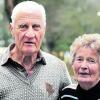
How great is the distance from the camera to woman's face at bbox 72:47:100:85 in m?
3.62

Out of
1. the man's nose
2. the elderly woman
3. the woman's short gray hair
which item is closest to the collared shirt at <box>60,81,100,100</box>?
the elderly woman

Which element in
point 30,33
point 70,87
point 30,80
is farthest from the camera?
point 70,87

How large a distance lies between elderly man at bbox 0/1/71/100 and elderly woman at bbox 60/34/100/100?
26 cm

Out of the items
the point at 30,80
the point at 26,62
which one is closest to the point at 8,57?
the point at 26,62

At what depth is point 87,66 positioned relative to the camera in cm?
362

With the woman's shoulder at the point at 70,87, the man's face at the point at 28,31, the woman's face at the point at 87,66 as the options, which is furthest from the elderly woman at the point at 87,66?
the man's face at the point at 28,31

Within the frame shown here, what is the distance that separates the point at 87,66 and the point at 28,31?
0.58 meters

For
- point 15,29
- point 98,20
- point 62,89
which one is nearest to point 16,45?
point 15,29

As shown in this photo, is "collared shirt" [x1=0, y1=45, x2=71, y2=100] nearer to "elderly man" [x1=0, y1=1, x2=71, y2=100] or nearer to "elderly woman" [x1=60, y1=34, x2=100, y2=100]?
"elderly man" [x1=0, y1=1, x2=71, y2=100]

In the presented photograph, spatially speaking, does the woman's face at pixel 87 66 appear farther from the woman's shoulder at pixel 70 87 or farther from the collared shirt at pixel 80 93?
the woman's shoulder at pixel 70 87

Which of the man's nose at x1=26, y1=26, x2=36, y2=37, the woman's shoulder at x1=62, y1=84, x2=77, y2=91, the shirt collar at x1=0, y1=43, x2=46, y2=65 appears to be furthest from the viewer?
the woman's shoulder at x1=62, y1=84, x2=77, y2=91

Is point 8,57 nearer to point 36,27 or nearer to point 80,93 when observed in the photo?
point 36,27

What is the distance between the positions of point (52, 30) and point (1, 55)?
105ft

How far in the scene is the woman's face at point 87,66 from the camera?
362 centimetres
